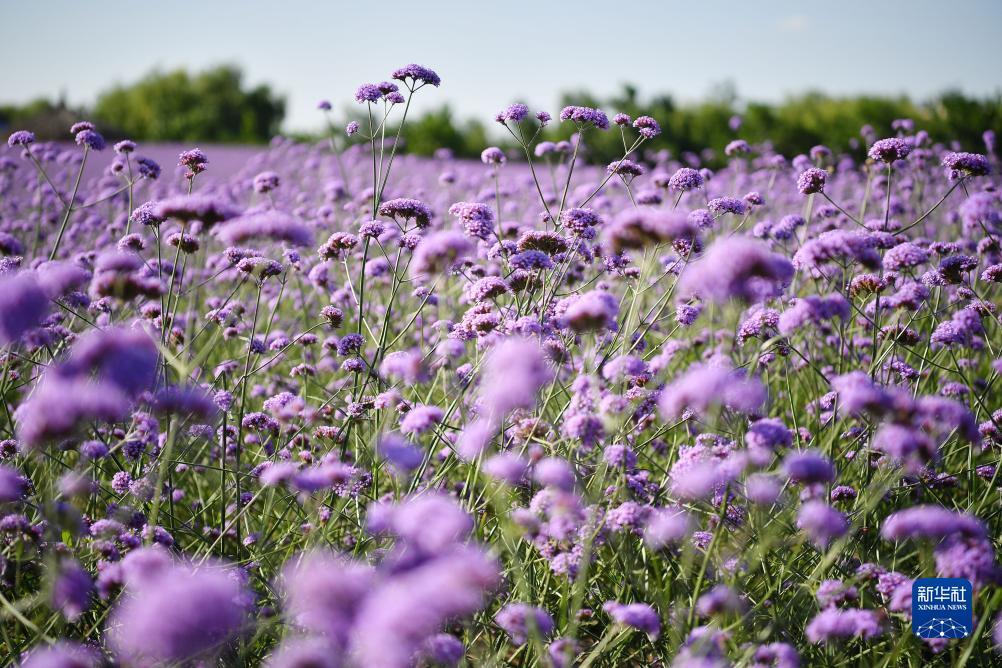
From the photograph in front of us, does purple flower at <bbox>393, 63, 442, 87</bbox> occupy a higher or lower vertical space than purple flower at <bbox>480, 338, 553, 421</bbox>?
higher

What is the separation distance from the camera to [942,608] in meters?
2.14

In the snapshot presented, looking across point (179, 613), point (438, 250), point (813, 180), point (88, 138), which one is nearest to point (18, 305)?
point (179, 613)

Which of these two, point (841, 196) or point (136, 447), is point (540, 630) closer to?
point (136, 447)

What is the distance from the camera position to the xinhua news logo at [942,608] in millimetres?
2078

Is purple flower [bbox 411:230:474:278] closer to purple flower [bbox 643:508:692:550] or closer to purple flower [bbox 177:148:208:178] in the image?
purple flower [bbox 643:508:692:550]

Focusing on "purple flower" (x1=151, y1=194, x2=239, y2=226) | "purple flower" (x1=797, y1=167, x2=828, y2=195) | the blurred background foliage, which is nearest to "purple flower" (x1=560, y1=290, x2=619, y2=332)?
"purple flower" (x1=151, y1=194, x2=239, y2=226)

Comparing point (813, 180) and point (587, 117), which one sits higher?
point (587, 117)

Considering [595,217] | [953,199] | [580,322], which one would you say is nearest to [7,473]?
[580,322]

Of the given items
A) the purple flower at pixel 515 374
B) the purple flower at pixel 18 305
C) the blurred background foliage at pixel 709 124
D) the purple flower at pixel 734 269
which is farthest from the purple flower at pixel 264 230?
the blurred background foliage at pixel 709 124

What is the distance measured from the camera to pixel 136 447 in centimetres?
274

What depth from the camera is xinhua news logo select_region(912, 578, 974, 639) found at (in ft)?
6.82

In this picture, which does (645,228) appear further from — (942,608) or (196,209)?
(942,608)

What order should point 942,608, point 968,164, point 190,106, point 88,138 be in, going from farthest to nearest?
point 190,106
point 88,138
point 968,164
point 942,608

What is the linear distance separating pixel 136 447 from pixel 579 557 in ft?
6.32
